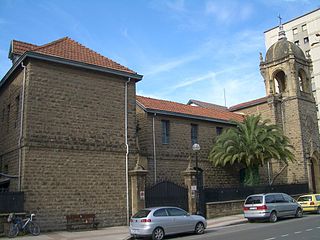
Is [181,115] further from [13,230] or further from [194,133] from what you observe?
[13,230]

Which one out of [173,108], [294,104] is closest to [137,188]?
[173,108]

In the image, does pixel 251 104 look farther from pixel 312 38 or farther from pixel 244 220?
pixel 312 38

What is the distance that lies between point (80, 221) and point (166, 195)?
5732 mm

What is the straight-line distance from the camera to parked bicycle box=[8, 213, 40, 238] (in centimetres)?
1662

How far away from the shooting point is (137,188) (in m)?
21.4

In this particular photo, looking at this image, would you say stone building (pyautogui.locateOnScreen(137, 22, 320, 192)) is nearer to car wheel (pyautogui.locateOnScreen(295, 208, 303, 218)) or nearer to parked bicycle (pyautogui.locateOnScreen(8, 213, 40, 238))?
car wheel (pyautogui.locateOnScreen(295, 208, 303, 218))

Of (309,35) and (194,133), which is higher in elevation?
(309,35)

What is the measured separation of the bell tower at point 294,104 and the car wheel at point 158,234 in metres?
22.7

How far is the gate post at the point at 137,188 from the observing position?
835 inches

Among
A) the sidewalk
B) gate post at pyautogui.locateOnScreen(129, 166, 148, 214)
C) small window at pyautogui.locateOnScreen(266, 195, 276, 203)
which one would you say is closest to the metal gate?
gate post at pyautogui.locateOnScreen(129, 166, 148, 214)

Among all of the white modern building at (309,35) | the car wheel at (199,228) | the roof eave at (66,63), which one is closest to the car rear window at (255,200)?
the car wheel at (199,228)

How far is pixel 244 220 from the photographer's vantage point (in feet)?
73.5

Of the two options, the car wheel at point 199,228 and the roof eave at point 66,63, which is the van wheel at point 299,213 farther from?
the roof eave at point 66,63

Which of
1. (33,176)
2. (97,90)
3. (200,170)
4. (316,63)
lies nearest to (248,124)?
(200,170)
